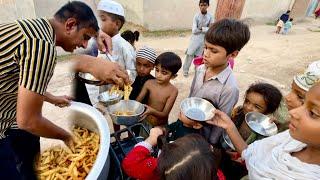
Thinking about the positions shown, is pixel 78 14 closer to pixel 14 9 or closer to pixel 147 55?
pixel 147 55

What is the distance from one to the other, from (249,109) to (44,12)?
26.7 ft

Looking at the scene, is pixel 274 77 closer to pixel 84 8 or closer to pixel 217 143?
pixel 217 143

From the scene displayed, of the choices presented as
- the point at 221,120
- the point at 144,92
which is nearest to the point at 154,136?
the point at 221,120

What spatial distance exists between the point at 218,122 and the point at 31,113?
133 centimetres

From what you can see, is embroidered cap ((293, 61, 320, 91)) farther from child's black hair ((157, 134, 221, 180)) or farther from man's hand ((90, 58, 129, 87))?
man's hand ((90, 58, 129, 87))

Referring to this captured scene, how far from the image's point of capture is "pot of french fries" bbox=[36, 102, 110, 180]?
1854 millimetres

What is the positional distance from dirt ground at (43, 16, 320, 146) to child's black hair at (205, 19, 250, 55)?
1.56m

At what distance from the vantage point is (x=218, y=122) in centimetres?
204

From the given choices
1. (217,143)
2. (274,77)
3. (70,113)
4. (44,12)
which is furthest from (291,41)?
(70,113)

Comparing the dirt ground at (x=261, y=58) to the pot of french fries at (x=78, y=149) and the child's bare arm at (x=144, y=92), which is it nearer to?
the child's bare arm at (x=144, y=92)

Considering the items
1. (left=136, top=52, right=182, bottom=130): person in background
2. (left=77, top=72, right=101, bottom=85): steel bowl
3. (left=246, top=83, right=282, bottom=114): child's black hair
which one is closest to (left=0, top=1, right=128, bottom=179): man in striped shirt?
(left=77, top=72, right=101, bottom=85): steel bowl

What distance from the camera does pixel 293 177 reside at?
129cm

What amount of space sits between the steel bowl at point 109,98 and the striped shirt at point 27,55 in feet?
3.27

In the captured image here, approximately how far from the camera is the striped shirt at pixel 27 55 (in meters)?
1.53
